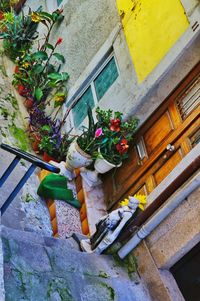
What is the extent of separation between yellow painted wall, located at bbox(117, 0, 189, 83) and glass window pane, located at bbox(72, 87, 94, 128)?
1.04m

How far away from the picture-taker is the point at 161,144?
462 cm

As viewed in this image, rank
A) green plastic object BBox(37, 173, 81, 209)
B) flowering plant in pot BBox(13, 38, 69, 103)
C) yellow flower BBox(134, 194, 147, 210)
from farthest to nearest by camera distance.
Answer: flowering plant in pot BBox(13, 38, 69, 103)
green plastic object BBox(37, 173, 81, 209)
yellow flower BBox(134, 194, 147, 210)

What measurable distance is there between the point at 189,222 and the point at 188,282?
59 cm

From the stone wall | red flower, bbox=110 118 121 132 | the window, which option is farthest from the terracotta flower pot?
the stone wall

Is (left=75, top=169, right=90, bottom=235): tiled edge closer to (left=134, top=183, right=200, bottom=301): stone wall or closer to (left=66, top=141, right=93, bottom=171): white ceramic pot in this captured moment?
(left=66, top=141, right=93, bottom=171): white ceramic pot

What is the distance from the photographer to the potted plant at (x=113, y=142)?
489 centimetres

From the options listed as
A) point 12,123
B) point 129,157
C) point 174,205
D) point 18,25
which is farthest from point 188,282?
point 18,25

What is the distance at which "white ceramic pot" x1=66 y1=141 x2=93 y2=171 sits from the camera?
16.2 ft

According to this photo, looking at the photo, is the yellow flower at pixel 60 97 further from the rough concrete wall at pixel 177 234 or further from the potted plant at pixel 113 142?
the rough concrete wall at pixel 177 234

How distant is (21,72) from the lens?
696 cm

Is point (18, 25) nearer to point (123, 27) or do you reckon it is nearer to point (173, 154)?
point (123, 27)

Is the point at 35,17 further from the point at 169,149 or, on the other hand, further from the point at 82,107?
the point at 169,149

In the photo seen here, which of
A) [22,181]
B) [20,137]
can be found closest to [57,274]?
[22,181]

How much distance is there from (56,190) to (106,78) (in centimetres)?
202
